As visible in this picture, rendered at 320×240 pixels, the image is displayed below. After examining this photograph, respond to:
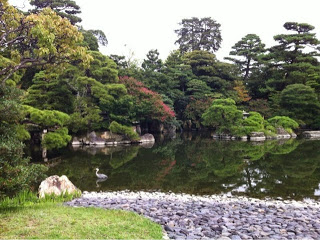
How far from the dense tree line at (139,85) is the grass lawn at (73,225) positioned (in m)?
0.55

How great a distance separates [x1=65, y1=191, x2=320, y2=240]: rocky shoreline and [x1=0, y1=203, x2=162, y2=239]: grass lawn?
1.48 ft

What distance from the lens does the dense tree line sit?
5.64 metres

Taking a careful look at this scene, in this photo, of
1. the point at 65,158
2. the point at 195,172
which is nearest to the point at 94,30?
the point at 65,158

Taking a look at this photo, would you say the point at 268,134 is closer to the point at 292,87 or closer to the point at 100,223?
the point at 292,87

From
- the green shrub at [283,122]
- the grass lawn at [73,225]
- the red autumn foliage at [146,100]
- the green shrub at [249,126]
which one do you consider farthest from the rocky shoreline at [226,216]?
the green shrub at [283,122]

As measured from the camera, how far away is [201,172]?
1088 centimetres

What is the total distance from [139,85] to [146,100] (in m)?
1.74

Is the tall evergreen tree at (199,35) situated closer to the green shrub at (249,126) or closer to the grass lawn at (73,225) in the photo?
Result: the green shrub at (249,126)

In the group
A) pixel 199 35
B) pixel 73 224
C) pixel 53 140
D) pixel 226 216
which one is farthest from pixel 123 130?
pixel 199 35

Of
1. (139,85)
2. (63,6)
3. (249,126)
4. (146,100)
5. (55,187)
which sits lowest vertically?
(55,187)

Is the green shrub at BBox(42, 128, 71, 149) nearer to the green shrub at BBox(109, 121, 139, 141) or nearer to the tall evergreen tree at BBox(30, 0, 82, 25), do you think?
the green shrub at BBox(109, 121, 139, 141)

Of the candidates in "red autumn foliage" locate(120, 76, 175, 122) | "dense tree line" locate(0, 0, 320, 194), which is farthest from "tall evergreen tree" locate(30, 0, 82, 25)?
"red autumn foliage" locate(120, 76, 175, 122)

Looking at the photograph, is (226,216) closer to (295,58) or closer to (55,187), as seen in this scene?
(55,187)

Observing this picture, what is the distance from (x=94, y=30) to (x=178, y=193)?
26.8 metres
